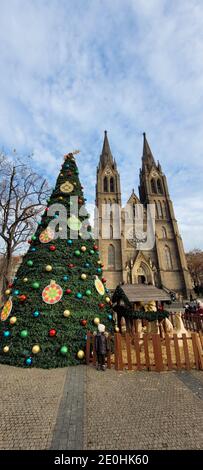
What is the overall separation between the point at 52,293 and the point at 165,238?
96.3ft

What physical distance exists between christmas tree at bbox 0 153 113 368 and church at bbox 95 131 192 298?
2203 centimetres

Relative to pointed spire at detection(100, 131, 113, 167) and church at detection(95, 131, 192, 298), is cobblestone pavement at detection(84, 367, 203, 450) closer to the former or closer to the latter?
church at detection(95, 131, 192, 298)

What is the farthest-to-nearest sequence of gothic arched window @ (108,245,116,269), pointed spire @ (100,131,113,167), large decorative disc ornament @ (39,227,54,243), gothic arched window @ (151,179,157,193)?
pointed spire @ (100,131,113,167) < gothic arched window @ (151,179,157,193) < gothic arched window @ (108,245,116,269) < large decorative disc ornament @ (39,227,54,243)

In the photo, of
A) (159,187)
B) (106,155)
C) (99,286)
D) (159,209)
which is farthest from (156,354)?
(106,155)

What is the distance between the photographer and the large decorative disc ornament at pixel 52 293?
5.96 metres

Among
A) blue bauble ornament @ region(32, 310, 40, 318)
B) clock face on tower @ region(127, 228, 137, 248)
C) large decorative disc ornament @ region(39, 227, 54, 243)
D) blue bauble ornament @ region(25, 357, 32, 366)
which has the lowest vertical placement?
blue bauble ornament @ region(25, 357, 32, 366)

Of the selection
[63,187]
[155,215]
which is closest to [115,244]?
[155,215]

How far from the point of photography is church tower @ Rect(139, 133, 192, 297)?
1175 inches

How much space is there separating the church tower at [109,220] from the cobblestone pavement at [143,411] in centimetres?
2461

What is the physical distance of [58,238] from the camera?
712 cm

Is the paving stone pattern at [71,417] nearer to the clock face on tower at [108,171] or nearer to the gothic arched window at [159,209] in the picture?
the gothic arched window at [159,209]

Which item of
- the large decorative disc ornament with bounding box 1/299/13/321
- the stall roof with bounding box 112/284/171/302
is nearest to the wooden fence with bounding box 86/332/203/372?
the stall roof with bounding box 112/284/171/302
